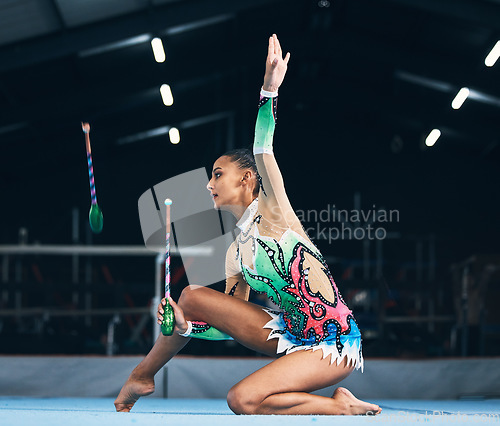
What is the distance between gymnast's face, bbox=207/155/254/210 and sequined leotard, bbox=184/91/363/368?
9 cm

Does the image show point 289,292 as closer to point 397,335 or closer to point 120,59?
point 397,335

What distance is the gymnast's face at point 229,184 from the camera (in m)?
2.05

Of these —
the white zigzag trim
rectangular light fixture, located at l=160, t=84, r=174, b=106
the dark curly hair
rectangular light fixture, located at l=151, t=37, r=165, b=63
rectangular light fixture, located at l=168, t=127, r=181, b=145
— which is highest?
rectangular light fixture, located at l=168, t=127, r=181, b=145

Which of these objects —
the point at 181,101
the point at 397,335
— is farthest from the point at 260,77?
the point at 397,335

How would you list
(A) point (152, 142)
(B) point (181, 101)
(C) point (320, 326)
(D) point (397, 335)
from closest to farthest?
(C) point (320, 326), (D) point (397, 335), (B) point (181, 101), (A) point (152, 142)

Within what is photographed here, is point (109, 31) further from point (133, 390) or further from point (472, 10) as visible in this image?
point (133, 390)

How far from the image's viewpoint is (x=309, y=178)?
424 inches

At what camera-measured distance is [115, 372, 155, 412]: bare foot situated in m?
2.04

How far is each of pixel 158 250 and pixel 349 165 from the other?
735cm

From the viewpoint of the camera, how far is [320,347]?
6.17ft

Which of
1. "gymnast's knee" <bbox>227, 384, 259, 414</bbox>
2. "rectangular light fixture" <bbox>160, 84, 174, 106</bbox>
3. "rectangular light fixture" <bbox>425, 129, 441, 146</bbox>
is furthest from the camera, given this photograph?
"rectangular light fixture" <bbox>425, 129, 441, 146</bbox>

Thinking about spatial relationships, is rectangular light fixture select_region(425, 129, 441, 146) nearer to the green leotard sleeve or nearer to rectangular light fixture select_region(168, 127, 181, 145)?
rectangular light fixture select_region(168, 127, 181, 145)

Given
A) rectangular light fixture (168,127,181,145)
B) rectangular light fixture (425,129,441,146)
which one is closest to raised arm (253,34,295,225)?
rectangular light fixture (168,127,181,145)

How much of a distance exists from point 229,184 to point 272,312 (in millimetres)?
428
